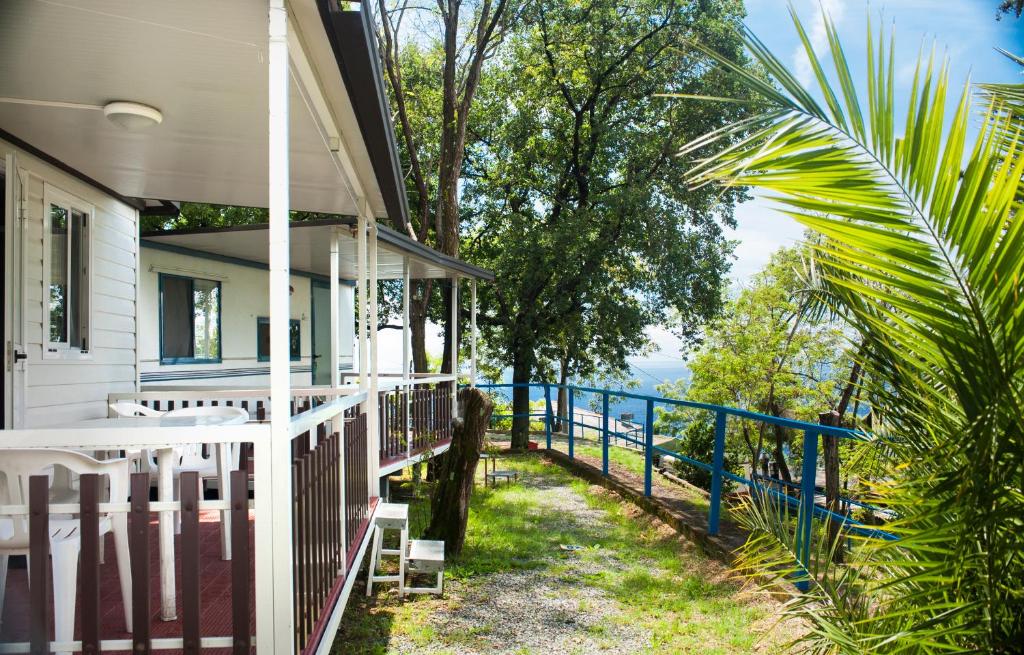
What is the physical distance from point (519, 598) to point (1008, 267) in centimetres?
486

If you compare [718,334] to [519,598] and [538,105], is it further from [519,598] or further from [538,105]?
[519,598]

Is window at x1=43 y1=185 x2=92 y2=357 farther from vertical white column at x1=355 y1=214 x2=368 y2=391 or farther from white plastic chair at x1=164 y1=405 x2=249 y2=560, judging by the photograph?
vertical white column at x1=355 y1=214 x2=368 y2=391

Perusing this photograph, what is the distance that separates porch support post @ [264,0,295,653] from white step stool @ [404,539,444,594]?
3.27 meters

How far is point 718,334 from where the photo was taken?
55.4 feet

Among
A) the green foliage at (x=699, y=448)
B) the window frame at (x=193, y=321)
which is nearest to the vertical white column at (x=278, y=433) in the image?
the window frame at (x=193, y=321)

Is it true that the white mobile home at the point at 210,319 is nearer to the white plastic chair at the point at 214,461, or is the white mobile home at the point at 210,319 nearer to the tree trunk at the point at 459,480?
the tree trunk at the point at 459,480

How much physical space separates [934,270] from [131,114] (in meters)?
3.79

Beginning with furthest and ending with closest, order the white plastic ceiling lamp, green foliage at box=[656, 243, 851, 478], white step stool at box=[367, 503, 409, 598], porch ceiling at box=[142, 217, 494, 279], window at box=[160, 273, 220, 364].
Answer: green foliage at box=[656, 243, 851, 478], window at box=[160, 273, 220, 364], porch ceiling at box=[142, 217, 494, 279], white step stool at box=[367, 503, 409, 598], the white plastic ceiling lamp

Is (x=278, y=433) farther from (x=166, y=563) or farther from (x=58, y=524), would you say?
(x=166, y=563)

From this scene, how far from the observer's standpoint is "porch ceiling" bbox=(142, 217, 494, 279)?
25.0 ft

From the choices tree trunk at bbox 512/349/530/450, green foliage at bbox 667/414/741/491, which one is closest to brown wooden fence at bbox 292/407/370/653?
tree trunk at bbox 512/349/530/450

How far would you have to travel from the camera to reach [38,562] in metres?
2.49

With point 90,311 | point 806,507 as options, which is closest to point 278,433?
point 806,507

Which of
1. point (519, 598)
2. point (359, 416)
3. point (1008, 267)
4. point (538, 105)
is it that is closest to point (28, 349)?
point (359, 416)
